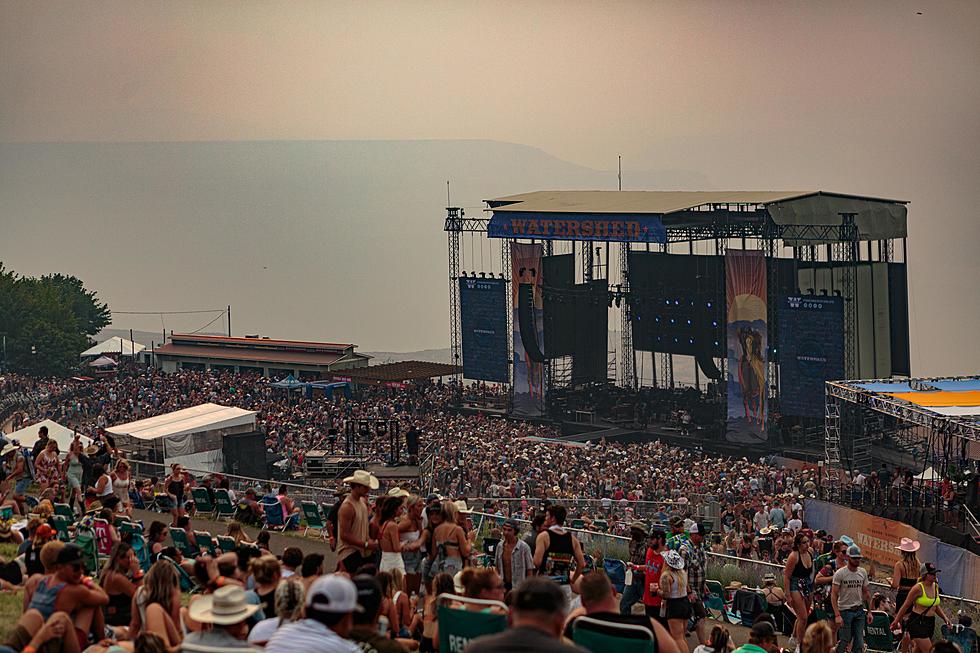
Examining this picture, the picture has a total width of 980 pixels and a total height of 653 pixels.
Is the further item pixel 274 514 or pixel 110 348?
pixel 110 348

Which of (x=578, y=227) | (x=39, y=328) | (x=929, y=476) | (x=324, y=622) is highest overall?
(x=578, y=227)

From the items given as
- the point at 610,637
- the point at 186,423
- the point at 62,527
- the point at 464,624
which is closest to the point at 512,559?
the point at 464,624

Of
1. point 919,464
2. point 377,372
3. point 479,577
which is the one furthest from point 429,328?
point 479,577

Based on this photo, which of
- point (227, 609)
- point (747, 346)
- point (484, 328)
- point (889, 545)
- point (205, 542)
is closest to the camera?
point (227, 609)

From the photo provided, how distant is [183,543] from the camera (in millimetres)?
14750

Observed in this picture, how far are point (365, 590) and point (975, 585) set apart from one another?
1588cm

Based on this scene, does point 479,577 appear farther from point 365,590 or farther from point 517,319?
point 517,319

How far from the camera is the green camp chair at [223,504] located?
18.7 m

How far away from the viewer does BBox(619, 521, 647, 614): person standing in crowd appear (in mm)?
12453

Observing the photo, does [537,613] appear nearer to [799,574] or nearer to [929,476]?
[799,574]

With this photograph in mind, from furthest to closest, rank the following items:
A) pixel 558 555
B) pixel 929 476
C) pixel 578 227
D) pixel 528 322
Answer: pixel 528 322 < pixel 578 227 < pixel 929 476 < pixel 558 555

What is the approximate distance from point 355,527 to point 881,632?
4.96 meters

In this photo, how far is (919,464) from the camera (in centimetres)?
3256

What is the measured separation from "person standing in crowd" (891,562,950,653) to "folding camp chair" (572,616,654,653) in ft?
20.1
